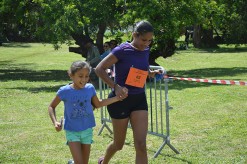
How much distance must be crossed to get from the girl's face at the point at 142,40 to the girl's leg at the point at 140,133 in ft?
2.41

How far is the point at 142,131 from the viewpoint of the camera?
5543mm

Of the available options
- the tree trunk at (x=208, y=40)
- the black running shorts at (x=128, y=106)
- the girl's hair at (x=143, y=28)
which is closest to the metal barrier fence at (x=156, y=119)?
the black running shorts at (x=128, y=106)

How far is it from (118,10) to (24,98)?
23.3ft

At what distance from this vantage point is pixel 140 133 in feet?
18.1

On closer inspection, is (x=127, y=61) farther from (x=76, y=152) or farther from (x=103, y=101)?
(x=76, y=152)

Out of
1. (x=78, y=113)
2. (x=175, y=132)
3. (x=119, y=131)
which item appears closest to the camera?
(x=78, y=113)

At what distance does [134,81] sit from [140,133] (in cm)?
58

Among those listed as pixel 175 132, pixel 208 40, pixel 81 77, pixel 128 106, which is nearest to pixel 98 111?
→ pixel 175 132

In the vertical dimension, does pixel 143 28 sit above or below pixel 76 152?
above

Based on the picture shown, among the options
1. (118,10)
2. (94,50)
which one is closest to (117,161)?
(94,50)

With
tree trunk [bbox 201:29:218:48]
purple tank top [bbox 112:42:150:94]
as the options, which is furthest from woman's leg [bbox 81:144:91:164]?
tree trunk [bbox 201:29:218:48]

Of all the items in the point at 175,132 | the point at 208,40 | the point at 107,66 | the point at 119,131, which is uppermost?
the point at 107,66

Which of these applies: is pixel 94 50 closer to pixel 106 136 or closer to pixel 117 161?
pixel 106 136

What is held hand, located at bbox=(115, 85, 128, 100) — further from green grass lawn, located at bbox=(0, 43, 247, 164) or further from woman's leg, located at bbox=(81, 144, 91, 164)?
green grass lawn, located at bbox=(0, 43, 247, 164)
